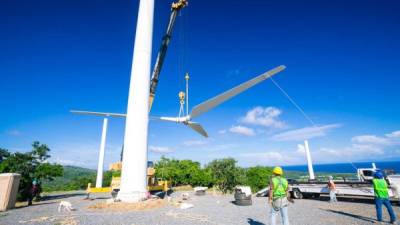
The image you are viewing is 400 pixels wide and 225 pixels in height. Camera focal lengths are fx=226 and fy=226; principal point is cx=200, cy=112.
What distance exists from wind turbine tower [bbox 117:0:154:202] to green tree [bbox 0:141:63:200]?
10.6 m

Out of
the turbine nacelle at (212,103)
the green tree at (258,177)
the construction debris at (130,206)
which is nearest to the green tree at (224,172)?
the green tree at (258,177)

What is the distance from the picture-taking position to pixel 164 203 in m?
14.3

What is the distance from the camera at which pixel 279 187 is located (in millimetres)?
6902

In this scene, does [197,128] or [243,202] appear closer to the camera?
[243,202]

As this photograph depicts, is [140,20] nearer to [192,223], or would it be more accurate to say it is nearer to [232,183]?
[192,223]

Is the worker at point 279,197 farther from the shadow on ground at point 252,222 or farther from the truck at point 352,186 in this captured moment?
the truck at point 352,186

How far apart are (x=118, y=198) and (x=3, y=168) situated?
13153mm

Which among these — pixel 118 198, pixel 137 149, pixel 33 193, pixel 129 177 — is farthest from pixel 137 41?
pixel 33 193

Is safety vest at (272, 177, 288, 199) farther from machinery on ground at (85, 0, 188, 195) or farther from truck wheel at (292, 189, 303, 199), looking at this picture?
machinery on ground at (85, 0, 188, 195)

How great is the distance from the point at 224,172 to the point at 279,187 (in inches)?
1898

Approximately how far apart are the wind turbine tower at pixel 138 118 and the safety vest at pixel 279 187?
967 cm

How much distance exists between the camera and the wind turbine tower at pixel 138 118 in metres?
14.3

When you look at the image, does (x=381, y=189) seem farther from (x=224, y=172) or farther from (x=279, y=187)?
(x=224, y=172)

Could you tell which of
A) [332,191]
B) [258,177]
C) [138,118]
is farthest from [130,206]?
[258,177]
